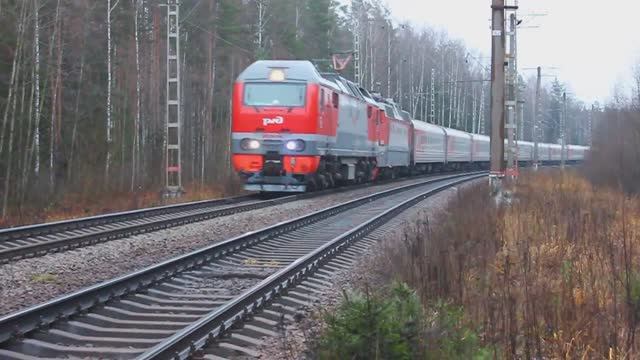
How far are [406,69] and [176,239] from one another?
61.5 metres

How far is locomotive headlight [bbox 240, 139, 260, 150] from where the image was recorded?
22.9 meters

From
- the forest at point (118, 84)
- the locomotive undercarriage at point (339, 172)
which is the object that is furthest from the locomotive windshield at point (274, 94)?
the forest at point (118, 84)

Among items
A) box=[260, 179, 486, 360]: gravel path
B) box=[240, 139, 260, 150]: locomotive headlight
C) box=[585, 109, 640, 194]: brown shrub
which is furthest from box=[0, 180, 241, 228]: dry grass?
box=[585, 109, 640, 194]: brown shrub

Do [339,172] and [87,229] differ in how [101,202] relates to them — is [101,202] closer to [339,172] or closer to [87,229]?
[339,172]

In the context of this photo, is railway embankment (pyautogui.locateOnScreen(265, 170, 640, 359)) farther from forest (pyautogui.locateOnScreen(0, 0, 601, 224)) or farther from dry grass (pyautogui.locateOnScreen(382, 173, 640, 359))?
forest (pyautogui.locateOnScreen(0, 0, 601, 224))

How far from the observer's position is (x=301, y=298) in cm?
878

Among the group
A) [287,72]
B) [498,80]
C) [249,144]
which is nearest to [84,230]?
[498,80]

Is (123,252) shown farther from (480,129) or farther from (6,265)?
(480,129)

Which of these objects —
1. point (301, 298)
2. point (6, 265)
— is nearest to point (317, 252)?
point (301, 298)

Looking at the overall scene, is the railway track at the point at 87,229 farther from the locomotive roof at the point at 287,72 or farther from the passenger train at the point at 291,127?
the locomotive roof at the point at 287,72

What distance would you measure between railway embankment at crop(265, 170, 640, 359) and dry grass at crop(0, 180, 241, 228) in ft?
38.3

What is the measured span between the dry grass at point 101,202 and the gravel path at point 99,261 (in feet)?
18.5

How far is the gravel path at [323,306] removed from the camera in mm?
6352

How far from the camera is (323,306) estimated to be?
27.4 ft
